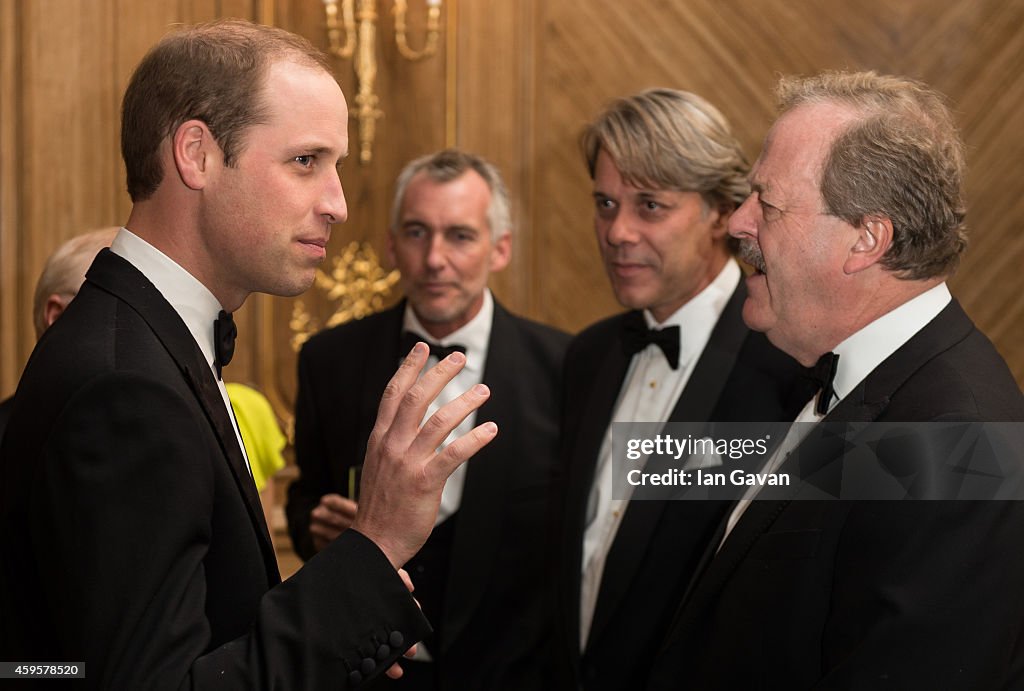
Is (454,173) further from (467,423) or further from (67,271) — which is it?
(67,271)

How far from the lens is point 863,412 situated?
1.56 metres

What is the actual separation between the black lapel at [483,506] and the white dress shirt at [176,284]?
1108 mm

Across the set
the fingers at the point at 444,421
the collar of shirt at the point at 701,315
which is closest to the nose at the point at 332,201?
the fingers at the point at 444,421

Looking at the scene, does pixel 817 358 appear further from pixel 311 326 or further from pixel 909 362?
pixel 311 326

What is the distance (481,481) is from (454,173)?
35.2 inches

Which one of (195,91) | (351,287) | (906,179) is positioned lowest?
(906,179)

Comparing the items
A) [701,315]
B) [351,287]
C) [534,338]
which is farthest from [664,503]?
[351,287]

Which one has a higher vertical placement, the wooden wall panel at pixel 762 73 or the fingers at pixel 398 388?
the wooden wall panel at pixel 762 73

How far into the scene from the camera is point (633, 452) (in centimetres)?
238

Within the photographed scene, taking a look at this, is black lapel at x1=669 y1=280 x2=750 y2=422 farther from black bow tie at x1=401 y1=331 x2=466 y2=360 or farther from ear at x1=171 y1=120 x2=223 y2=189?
ear at x1=171 y1=120 x2=223 y2=189

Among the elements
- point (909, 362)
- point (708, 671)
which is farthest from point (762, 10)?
point (708, 671)

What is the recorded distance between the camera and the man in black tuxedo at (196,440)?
117cm

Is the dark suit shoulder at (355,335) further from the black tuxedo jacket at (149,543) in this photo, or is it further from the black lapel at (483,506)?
the black tuxedo jacket at (149,543)

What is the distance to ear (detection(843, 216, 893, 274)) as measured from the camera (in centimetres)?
164
